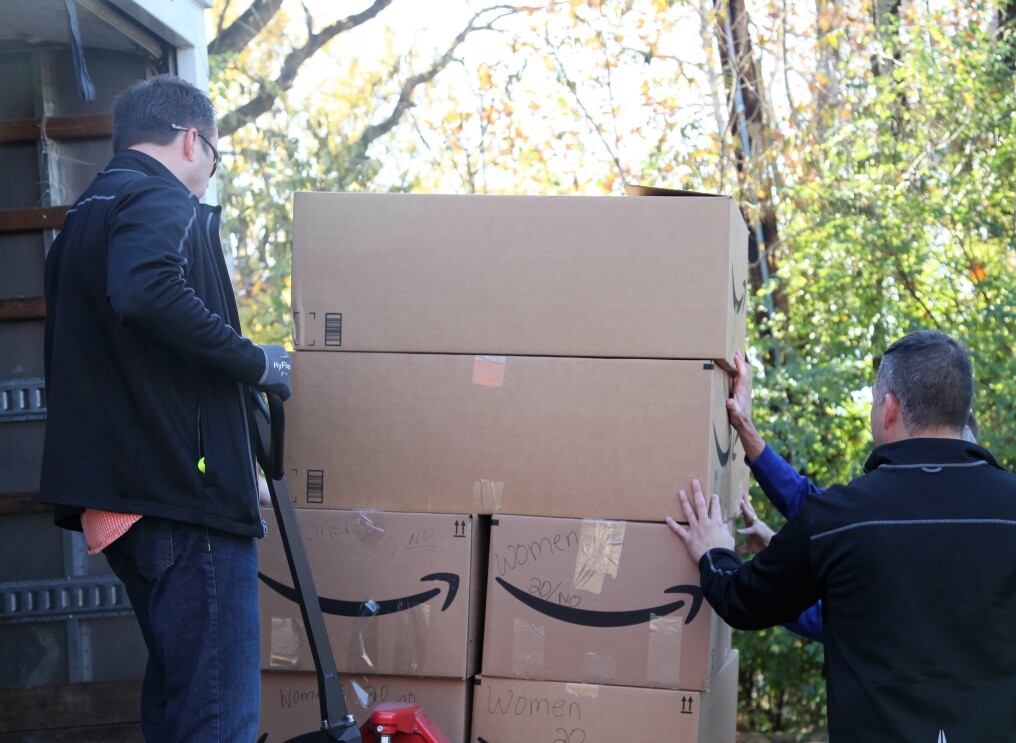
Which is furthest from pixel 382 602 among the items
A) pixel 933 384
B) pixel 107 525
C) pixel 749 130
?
pixel 749 130

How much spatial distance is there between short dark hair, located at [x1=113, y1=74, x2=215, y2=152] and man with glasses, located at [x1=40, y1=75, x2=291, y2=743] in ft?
0.33

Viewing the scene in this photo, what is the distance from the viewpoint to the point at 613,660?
249 cm

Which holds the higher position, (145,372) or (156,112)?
(156,112)

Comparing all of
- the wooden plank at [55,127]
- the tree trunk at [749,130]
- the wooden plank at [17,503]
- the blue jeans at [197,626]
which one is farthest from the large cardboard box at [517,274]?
the tree trunk at [749,130]

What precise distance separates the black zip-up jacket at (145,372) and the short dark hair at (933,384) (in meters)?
1.32

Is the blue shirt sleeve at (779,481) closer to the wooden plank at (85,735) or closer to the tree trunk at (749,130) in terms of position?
the wooden plank at (85,735)

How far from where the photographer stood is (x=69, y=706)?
Answer: 10.8 ft

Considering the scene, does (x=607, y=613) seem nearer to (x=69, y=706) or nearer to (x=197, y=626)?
(x=197, y=626)

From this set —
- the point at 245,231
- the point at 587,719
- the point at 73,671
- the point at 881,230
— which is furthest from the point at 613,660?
the point at 245,231

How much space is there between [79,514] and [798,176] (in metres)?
5.39

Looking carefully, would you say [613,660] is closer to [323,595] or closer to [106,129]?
[323,595]

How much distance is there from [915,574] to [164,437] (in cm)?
145

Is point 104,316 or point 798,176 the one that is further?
point 798,176

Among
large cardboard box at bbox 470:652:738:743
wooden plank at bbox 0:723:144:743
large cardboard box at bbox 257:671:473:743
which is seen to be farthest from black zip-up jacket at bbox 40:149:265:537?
wooden plank at bbox 0:723:144:743
